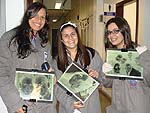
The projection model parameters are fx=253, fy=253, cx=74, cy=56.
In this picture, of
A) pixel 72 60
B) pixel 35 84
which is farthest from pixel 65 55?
pixel 35 84

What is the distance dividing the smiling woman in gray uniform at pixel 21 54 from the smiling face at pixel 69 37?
0.67 ft

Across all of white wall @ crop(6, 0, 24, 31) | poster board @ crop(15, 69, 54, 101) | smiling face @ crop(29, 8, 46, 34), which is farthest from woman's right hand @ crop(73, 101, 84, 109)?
white wall @ crop(6, 0, 24, 31)

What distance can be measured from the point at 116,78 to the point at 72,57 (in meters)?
0.39

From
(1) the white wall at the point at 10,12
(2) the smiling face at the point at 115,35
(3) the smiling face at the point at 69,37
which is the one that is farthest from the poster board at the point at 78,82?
(1) the white wall at the point at 10,12

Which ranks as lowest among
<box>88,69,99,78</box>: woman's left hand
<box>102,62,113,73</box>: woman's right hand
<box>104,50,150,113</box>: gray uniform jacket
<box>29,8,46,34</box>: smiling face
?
<box>104,50,150,113</box>: gray uniform jacket

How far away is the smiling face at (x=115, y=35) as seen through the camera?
188 centimetres

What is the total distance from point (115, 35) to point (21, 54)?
0.70m

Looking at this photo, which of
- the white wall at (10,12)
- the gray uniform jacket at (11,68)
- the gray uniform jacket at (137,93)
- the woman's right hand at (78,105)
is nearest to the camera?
the gray uniform jacket at (11,68)

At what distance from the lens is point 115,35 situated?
1877 millimetres

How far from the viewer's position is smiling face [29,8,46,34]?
1.76 m

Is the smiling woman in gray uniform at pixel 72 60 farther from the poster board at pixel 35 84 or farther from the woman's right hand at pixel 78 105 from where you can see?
the poster board at pixel 35 84

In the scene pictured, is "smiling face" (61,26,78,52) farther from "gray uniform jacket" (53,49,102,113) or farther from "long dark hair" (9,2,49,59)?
"long dark hair" (9,2,49,59)

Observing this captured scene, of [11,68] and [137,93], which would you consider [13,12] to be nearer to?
[11,68]

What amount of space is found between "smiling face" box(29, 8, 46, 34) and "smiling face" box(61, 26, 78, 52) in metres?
0.24
